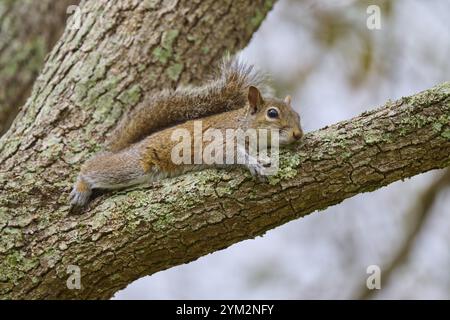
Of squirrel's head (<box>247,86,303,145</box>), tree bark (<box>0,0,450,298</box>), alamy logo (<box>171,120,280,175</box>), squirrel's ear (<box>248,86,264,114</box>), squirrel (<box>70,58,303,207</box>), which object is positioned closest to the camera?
tree bark (<box>0,0,450,298</box>)

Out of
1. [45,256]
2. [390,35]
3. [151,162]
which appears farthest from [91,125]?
[390,35]

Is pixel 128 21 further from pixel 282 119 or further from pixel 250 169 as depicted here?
pixel 250 169

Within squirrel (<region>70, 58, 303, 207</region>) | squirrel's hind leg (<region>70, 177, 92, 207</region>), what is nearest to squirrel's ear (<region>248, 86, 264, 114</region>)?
squirrel (<region>70, 58, 303, 207</region>)

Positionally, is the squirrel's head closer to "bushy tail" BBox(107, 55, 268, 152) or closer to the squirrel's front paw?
"bushy tail" BBox(107, 55, 268, 152)

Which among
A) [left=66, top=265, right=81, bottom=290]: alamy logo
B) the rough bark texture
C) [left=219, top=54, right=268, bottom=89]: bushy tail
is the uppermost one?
the rough bark texture

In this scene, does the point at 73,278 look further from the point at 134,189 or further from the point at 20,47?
the point at 20,47

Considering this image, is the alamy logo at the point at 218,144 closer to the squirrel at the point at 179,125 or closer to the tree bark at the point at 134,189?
the squirrel at the point at 179,125
